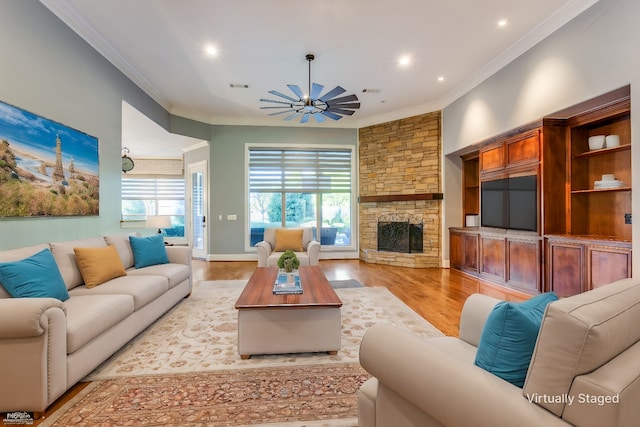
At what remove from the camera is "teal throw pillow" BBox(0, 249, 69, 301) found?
6.23ft

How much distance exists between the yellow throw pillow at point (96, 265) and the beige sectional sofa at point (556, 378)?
2.80m

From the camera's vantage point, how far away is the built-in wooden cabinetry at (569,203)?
3.04 metres

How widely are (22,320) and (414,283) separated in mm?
4296

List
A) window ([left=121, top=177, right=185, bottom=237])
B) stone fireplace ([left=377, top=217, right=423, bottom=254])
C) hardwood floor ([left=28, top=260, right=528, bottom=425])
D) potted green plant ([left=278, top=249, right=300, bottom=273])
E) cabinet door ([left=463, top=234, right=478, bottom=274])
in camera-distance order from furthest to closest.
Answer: window ([left=121, top=177, right=185, bottom=237]) → stone fireplace ([left=377, top=217, right=423, bottom=254]) → cabinet door ([left=463, top=234, right=478, bottom=274]) → hardwood floor ([left=28, top=260, right=528, bottom=425]) → potted green plant ([left=278, top=249, right=300, bottom=273])

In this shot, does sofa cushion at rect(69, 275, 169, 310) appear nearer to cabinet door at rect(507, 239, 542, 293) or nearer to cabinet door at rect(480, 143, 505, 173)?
cabinet door at rect(507, 239, 542, 293)

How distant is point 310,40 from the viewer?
3611 mm

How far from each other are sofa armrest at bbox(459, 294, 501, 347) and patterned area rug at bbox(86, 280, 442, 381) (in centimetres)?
95

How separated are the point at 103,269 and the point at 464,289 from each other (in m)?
4.42

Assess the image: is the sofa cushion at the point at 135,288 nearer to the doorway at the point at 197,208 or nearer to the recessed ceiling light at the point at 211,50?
the recessed ceiling light at the point at 211,50

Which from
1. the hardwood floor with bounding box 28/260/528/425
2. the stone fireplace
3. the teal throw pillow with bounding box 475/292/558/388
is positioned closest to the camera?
the teal throw pillow with bounding box 475/292/558/388

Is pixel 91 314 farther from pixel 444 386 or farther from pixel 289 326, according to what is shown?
pixel 444 386

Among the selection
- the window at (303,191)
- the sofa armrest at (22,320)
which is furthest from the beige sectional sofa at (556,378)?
the window at (303,191)

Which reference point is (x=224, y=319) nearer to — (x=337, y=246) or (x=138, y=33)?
(x=138, y=33)

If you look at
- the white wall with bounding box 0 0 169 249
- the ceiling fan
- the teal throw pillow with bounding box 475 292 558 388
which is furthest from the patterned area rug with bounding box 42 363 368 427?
the ceiling fan
